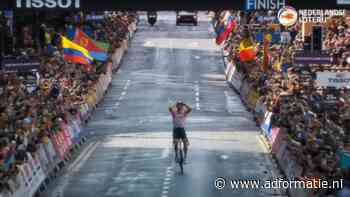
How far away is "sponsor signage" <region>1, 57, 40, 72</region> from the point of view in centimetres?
3772

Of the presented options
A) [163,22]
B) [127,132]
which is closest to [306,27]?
[127,132]

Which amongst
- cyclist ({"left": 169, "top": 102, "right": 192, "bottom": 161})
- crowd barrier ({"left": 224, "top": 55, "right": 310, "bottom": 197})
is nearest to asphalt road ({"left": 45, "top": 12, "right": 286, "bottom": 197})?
crowd barrier ({"left": 224, "top": 55, "right": 310, "bottom": 197})

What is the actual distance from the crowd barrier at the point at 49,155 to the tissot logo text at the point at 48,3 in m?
3.98

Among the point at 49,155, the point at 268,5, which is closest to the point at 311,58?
the point at 268,5

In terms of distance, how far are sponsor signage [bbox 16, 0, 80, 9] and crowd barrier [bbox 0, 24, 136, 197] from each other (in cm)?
397

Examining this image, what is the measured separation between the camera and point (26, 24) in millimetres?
59062

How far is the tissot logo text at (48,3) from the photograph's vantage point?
3041 centimetres

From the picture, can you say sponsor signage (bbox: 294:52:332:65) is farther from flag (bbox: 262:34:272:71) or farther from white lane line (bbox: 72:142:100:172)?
flag (bbox: 262:34:272:71)

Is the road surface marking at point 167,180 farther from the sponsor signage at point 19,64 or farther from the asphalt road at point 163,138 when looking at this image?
the sponsor signage at point 19,64

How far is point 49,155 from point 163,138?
803cm

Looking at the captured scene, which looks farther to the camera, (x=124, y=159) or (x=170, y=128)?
(x=170, y=128)

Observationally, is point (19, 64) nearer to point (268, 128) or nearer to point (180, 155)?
point (180, 155)

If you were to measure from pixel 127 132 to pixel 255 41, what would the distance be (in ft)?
67.3

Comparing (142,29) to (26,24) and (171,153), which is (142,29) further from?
(171,153)
